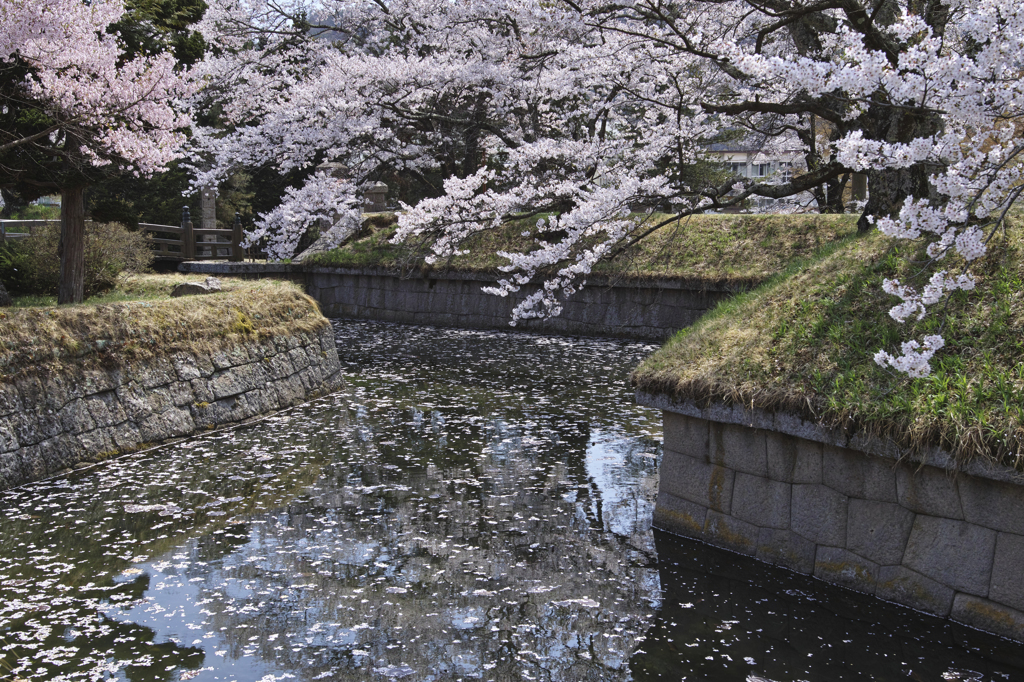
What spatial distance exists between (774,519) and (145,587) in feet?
13.4

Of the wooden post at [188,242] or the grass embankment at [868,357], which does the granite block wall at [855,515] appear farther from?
the wooden post at [188,242]

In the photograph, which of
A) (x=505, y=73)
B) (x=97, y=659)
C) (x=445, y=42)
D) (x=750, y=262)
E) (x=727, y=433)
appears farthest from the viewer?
(x=445, y=42)

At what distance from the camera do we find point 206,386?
8.78 metres

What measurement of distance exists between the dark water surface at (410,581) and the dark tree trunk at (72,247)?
3832 millimetres

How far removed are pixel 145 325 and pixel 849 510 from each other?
7117 millimetres

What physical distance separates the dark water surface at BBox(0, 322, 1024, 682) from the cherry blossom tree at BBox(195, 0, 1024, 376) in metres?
1.71

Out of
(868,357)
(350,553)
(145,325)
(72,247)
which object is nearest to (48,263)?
(72,247)

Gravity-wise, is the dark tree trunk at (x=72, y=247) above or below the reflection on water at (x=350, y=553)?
above

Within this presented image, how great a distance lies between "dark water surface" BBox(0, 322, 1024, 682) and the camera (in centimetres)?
402

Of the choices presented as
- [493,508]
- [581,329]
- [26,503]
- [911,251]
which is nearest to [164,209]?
[581,329]

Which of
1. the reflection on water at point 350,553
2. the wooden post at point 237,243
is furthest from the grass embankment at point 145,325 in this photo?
the wooden post at point 237,243

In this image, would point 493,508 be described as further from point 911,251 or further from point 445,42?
point 445,42

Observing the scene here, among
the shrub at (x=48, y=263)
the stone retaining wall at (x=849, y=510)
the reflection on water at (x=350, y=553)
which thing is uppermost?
the shrub at (x=48, y=263)

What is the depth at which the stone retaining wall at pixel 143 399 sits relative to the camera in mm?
6875
